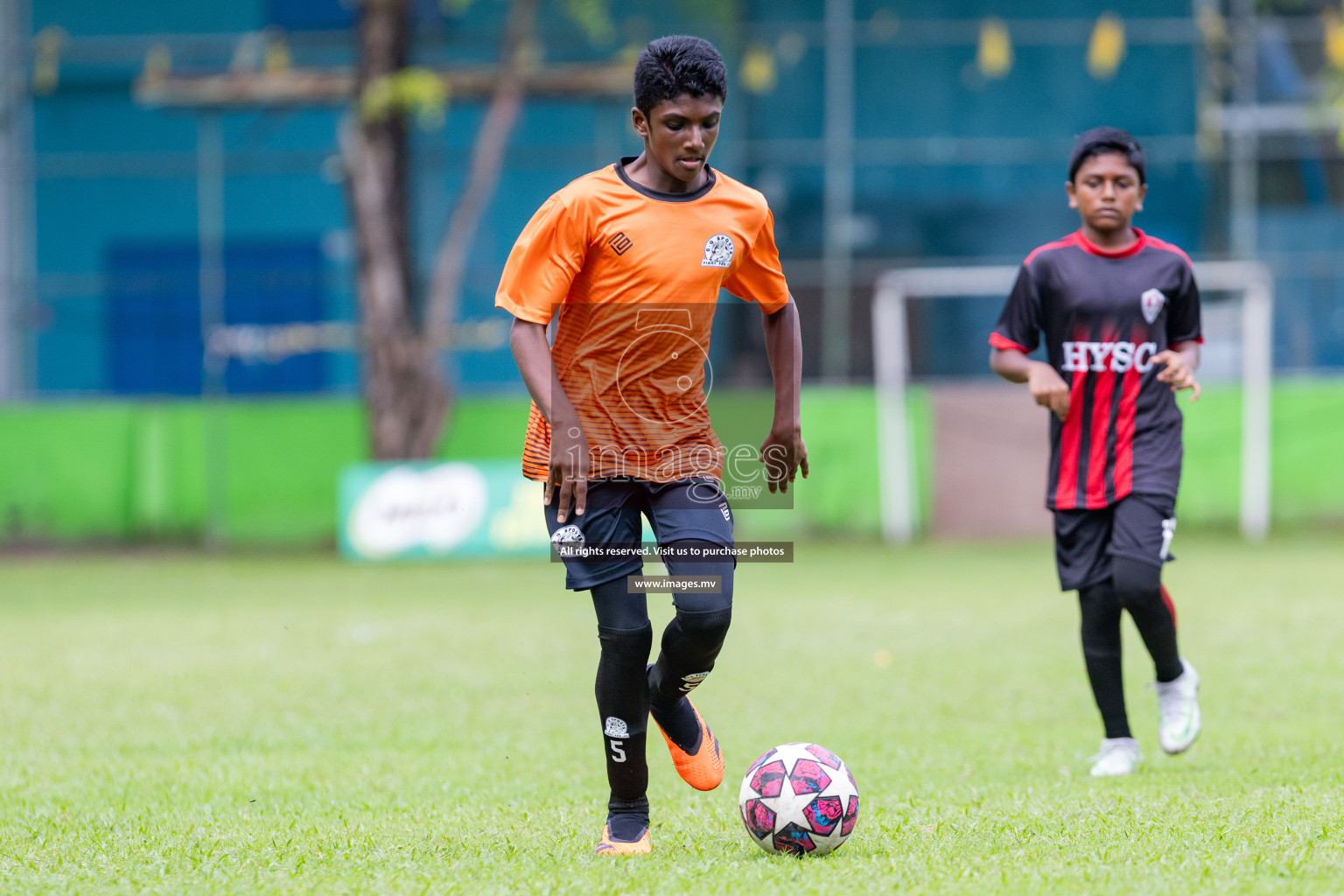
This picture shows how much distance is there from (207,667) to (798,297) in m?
13.4

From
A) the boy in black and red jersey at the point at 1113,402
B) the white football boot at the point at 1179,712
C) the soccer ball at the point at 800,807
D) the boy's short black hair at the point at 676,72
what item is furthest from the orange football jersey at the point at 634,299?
the white football boot at the point at 1179,712

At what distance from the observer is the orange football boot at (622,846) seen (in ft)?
13.6

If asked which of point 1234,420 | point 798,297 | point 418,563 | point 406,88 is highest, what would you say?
point 406,88

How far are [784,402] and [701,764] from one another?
3.55 ft

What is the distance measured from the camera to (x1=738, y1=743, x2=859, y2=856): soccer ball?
4.07 m

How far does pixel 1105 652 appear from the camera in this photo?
5.50m

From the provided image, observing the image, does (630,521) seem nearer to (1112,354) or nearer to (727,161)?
(1112,354)

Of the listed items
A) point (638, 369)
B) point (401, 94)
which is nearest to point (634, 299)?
point (638, 369)

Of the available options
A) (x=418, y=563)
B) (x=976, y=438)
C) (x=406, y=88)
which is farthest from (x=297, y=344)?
(x=976, y=438)

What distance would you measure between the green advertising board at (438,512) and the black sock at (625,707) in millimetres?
10277

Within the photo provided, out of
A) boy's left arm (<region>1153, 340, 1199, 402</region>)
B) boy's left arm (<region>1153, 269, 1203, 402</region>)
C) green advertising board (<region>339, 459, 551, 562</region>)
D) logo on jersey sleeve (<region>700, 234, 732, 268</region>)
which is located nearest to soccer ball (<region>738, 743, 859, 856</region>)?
logo on jersey sleeve (<region>700, 234, 732, 268</region>)

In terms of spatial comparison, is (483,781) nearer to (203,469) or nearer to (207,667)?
(207,667)

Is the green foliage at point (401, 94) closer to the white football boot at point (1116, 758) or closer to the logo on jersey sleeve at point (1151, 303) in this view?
the logo on jersey sleeve at point (1151, 303)

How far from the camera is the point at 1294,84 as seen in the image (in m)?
20.6
